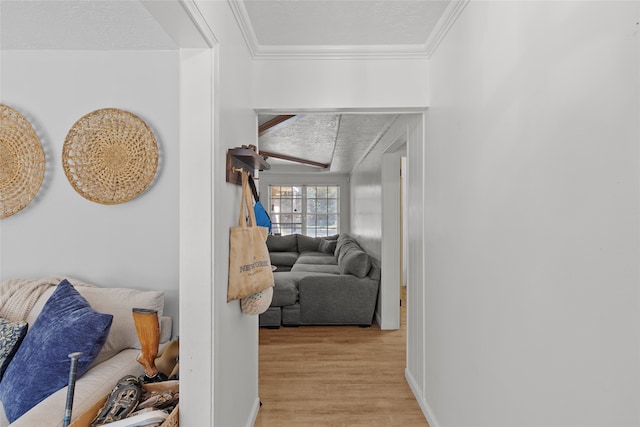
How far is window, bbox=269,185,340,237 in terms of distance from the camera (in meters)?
8.48

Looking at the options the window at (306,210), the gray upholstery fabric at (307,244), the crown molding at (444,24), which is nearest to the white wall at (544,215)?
the crown molding at (444,24)

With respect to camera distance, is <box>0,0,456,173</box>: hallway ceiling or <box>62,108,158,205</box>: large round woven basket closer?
<box>0,0,456,173</box>: hallway ceiling

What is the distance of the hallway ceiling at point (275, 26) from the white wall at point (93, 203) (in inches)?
4.9

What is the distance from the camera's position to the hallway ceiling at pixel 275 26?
1.82 meters

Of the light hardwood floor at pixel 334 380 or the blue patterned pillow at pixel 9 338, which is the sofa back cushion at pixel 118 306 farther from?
the light hardwood floor at pixel 334 380

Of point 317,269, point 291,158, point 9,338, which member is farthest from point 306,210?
point 9,338

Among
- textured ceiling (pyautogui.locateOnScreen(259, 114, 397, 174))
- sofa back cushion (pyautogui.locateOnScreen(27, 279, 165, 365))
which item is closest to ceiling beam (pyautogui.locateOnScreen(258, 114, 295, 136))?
textured ceiling (pyautogui.locateOnScreen(259, 114, 397, 174))

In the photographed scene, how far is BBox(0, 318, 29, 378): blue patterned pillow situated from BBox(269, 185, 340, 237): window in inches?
263

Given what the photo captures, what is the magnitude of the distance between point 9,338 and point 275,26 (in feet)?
6.79

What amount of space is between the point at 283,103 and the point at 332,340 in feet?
8.20

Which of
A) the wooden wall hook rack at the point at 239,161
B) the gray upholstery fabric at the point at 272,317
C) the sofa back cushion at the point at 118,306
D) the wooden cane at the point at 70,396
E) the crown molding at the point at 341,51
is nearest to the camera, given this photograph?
the wooden cane at the point at 70,396

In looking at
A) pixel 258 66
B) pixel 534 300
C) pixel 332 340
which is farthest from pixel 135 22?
pixel 332 340

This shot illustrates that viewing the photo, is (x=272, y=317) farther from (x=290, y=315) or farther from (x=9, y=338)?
(x=9, y=338)

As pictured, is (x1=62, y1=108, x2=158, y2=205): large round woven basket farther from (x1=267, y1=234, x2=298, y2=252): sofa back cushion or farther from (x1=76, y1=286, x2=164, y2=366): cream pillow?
(x1=267, y1=234, x2=298, y2=252): sofa back cushion
